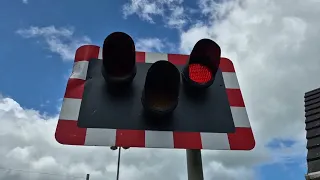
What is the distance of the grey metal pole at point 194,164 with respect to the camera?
1737mm

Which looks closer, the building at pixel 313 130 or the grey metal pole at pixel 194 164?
the grey metal pole at pixel 194 164

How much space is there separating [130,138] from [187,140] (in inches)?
12.8

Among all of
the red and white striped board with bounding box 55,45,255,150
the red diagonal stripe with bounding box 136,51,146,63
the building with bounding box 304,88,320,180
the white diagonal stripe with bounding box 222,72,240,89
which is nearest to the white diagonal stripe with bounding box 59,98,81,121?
the red and white striped board with bounding box 55,45,255,150

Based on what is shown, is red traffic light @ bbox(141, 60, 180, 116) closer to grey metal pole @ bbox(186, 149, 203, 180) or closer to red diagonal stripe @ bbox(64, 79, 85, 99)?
grey metal pole @ bbox(186, 149, 203, 180)

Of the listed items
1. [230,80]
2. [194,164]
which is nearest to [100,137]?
[194,164]

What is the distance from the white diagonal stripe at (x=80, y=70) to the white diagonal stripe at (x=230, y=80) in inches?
38.5

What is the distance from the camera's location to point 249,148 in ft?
5.86

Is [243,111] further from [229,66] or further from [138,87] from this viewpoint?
[138,87]

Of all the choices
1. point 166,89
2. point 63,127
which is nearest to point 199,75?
point 166,89

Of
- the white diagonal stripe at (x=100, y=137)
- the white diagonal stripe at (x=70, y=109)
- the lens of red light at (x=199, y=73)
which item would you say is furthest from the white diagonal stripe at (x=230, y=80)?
the white diagonal stripe at (x=70, y=109)

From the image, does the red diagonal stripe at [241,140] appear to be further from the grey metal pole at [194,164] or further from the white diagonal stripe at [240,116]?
the grey metal pole at [194,164]

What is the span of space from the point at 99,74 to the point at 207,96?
2.36ft

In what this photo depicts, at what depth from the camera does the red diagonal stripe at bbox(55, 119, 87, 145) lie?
167 cm

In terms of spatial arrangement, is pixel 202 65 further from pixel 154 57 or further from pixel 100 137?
pixel 100 137
